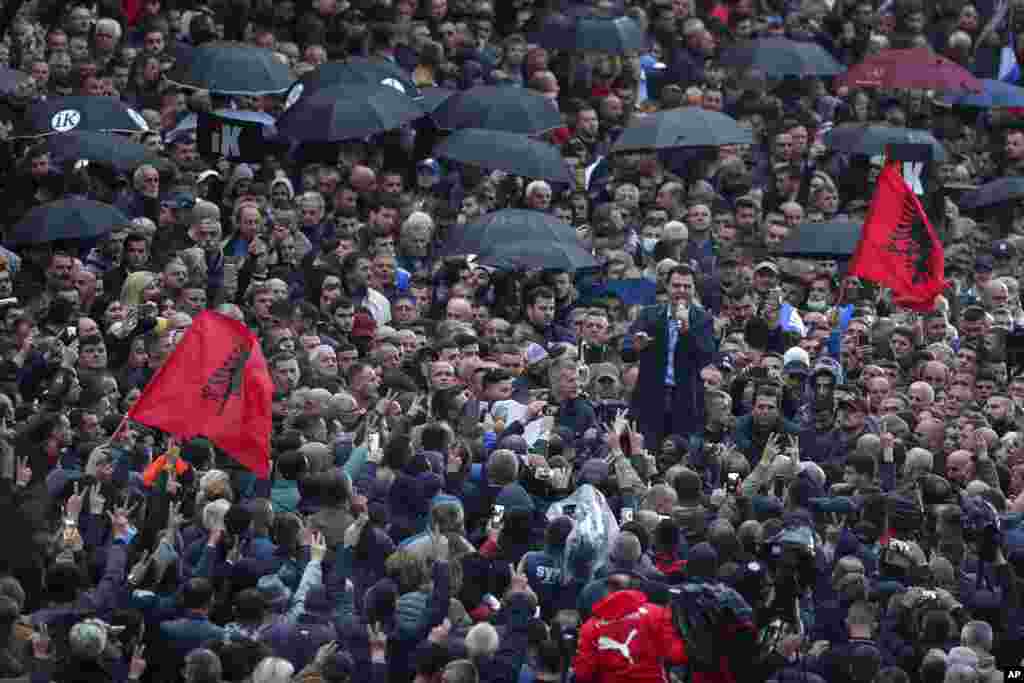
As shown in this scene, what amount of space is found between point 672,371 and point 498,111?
4777mm

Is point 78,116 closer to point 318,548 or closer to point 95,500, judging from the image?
point 95,500

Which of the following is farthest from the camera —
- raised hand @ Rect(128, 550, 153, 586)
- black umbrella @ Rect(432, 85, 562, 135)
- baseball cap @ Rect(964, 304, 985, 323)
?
black umbrella @ Rect(432, 85, 562, 135)

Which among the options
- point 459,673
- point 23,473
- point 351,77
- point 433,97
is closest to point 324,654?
point 459,673

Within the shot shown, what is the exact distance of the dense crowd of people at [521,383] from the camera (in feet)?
55.1

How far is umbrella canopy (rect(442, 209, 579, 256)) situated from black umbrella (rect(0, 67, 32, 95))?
359cm

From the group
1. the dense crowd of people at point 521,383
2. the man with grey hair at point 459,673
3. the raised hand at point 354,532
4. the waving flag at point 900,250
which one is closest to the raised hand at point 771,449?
the dense crowd of people at point 521,383


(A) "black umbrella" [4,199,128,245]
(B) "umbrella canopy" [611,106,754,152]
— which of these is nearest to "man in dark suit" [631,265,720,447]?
(A) "black umbrella" [4,199,128,245]

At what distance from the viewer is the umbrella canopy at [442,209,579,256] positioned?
77.2 feet

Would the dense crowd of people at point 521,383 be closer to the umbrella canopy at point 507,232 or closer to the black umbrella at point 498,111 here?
the umbrella canopy at point 507,232

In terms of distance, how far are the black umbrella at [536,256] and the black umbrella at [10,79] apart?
398cm

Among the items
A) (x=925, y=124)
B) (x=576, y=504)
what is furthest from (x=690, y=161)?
(x=576, y=504)

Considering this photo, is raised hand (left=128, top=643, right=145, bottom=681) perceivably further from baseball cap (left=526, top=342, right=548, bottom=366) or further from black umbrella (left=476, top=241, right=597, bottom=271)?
black umbrella (left=476, top=241, right=597, bottom=271)

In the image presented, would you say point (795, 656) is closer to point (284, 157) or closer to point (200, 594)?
point (200, 594)

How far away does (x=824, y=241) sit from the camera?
24.6 m
